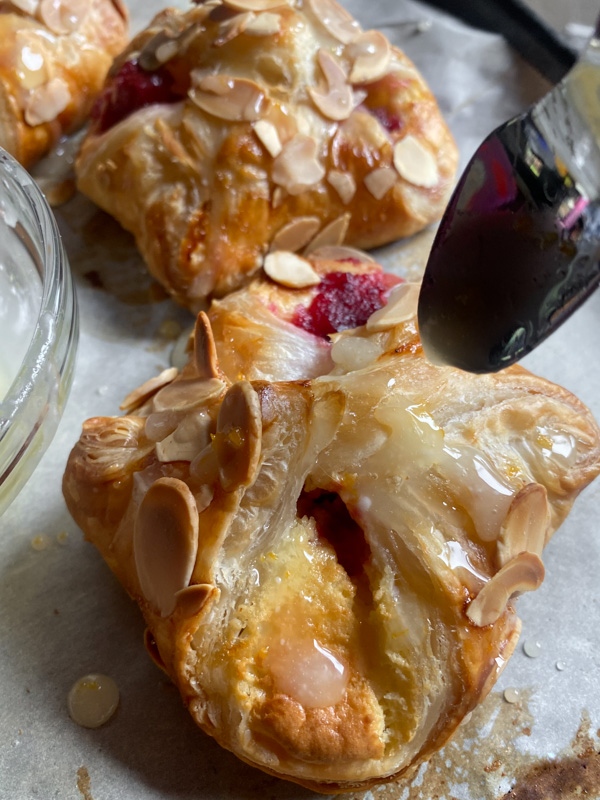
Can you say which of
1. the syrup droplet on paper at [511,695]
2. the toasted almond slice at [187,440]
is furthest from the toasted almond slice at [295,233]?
the syrup droplet on paper at [511,695]

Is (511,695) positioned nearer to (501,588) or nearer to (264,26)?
(501,588)

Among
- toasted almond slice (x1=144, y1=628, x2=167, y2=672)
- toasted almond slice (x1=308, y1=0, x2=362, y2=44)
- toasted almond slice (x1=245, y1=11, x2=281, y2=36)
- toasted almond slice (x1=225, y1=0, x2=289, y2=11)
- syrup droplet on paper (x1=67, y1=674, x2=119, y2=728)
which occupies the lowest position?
syrup droplet on paper (x1=67, y1=674, x2=119, y2=728)

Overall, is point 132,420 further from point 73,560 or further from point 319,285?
point 319,285

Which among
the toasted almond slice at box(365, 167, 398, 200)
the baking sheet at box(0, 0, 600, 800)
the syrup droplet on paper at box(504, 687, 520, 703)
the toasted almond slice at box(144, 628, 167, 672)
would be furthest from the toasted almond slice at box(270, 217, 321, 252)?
the syrup droplet on paper at box(504, 687, 520, 703)

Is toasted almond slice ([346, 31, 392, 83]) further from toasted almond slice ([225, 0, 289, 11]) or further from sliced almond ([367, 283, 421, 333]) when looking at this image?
sliced almond ([367, 283, 421, 333])

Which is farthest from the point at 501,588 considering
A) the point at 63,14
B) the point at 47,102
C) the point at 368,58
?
the point at 63,14

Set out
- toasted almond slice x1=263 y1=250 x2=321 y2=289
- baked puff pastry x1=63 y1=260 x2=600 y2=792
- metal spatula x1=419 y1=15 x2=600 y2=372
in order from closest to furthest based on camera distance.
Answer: metal spatula x1=419 y1=15 x2=600 y2=372 → baked puff pastry x1=63 y1=260 x2=600 y2=792 → toasted almond slice x1=263 y1=250 x2=321 y2=289
